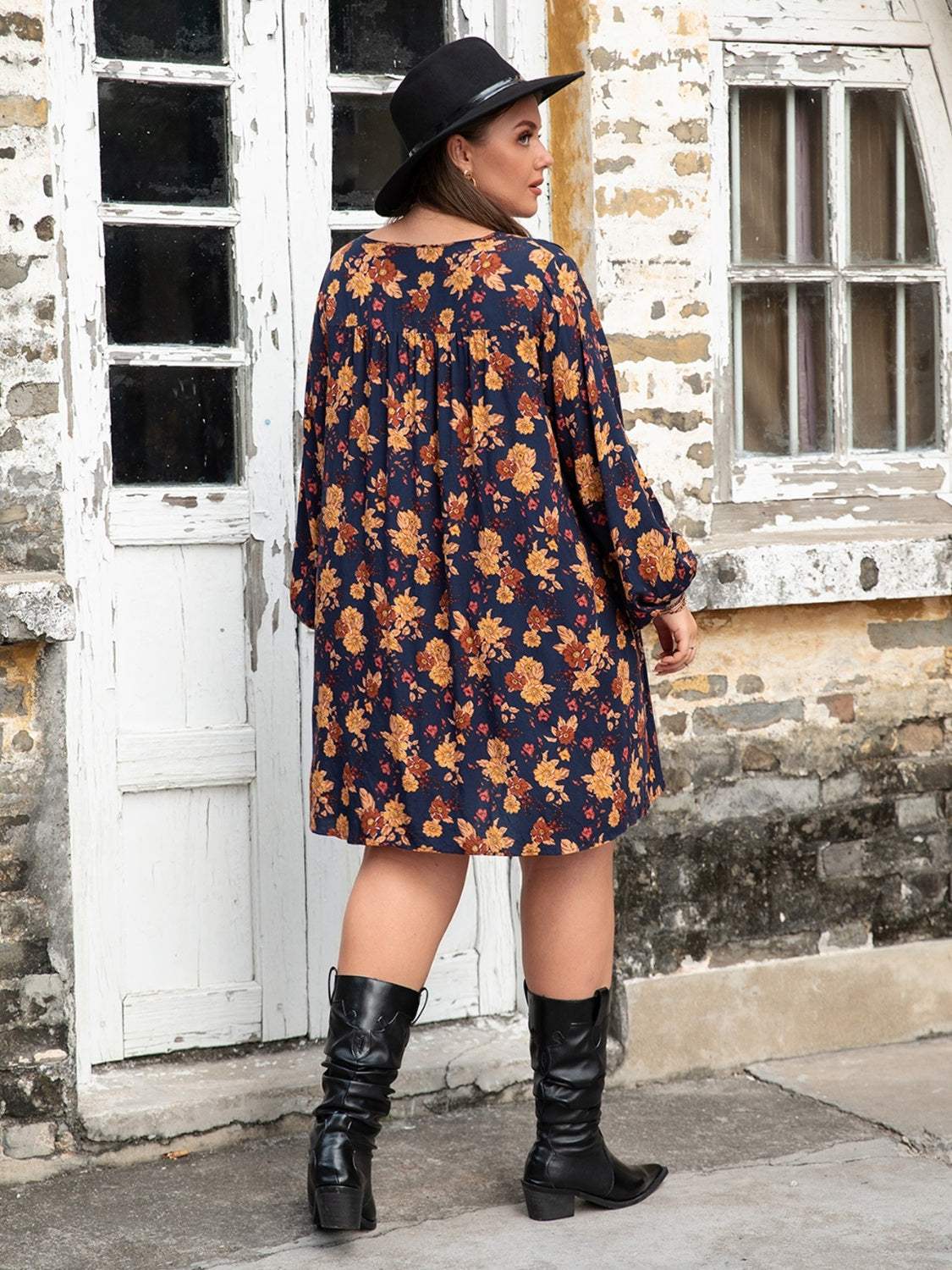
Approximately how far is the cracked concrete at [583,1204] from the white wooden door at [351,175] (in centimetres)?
30

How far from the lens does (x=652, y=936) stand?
4.11 metres

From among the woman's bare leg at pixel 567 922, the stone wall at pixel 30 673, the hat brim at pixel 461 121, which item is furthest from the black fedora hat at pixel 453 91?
the woman's bare leg at pixel 567 922

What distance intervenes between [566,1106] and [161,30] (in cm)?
243

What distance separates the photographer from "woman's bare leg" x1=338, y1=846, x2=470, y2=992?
3062mm

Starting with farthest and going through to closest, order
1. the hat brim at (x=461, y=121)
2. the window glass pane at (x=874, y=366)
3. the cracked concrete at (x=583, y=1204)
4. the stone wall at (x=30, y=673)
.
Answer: the window glass pane at (x=874, y=366) → the stone wall at (x=30, y=673) → the cracked concrete at (x=583, y=1204) → the hat brim at (x=461, y=121)

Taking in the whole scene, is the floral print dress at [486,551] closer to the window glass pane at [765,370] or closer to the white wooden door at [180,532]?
the white wooden door at [180,532]

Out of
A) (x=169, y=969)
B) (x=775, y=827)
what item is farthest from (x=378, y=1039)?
(x=775, y=827)

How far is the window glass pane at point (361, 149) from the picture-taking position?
3.96 meters

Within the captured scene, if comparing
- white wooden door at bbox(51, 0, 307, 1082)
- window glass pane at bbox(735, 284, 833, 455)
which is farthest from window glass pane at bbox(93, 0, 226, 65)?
window glass pane at bbox(735, 284, 833, 455)

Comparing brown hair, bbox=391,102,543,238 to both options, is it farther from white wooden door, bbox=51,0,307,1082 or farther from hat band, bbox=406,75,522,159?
white wooden door, bbox=51,0,307,1082

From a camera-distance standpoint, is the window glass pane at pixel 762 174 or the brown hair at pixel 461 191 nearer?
the brown hair at pixel 461 191

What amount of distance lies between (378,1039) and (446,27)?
2.39 metres

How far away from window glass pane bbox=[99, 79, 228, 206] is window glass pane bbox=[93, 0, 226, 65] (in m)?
0.07

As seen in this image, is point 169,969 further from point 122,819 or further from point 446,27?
point 446,27
